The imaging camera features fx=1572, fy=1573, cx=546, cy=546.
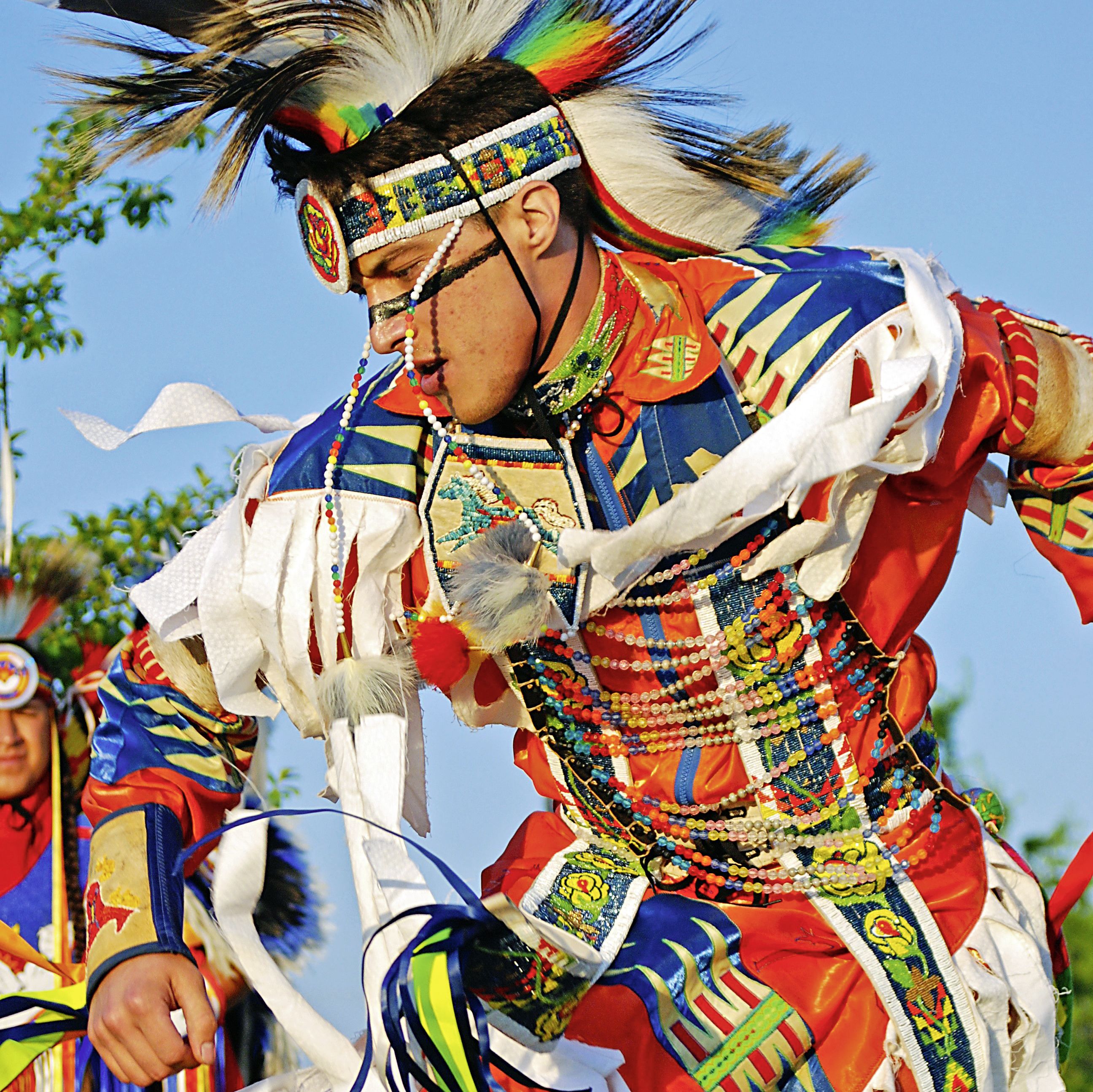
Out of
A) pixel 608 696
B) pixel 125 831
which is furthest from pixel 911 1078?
pixel 125 831

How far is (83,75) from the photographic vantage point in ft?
8.67

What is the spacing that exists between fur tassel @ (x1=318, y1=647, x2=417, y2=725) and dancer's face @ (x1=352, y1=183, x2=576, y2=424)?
0.43 meters

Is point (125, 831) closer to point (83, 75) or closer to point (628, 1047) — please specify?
point (628, 1047)

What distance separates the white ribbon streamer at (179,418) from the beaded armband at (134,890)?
678 mm

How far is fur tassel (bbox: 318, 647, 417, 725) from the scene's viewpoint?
260 cm

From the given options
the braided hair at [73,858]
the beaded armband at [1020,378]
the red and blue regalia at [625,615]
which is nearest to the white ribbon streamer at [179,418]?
the red and blue regalia at [625,615]

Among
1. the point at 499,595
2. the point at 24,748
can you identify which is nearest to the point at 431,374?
the point at 499,595

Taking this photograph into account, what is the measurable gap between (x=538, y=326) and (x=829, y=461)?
0.60 metres

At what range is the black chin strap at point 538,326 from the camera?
8.34ft

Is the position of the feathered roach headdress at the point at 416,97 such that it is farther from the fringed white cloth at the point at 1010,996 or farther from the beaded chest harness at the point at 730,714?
the fringed white cloth at the point at 1010,996

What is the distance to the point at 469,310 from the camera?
250 centimetres

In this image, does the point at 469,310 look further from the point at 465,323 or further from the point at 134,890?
the point at 134,890

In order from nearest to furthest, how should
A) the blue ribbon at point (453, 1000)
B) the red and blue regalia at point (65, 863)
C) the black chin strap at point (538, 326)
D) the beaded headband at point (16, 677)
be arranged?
the blue ribbon at point (453, 1000) < the black chin strap at point (538, 326) < the red and blue regalia at point (65, 863) < the beaded headband at point (16, 677)

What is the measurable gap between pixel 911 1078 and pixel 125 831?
136cm
